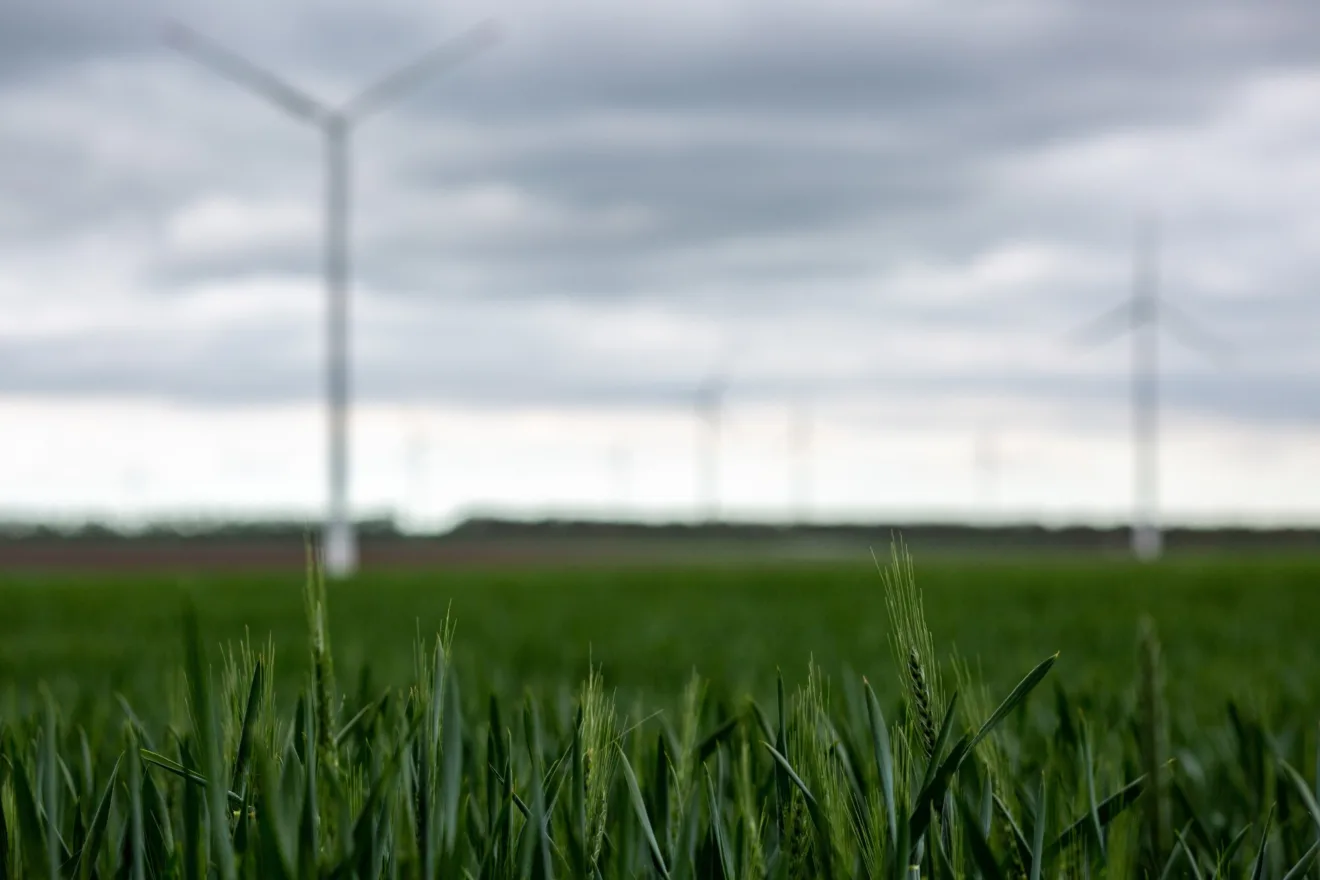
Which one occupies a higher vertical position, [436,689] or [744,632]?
[436,689]

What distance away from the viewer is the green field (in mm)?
7598

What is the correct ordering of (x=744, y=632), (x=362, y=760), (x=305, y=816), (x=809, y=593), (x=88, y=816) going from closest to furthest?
(x=305, y=816), (x=362, y=760), (x=88, y=816), (x=744, y=632), (x=809, y=593)

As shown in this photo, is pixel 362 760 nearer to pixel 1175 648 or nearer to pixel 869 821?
pixel 869 821

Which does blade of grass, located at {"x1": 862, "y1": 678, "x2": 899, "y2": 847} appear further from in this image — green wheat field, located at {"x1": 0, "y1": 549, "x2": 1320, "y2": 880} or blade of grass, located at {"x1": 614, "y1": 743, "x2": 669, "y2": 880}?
blade of grass, located at {"x1": 614, "y1": 743, "x2": 669, "y2": 880}

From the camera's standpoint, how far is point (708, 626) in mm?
12289

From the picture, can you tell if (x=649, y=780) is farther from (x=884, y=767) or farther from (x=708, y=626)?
(x=708, y=626)

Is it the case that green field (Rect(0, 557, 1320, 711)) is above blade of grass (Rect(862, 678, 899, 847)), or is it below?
below

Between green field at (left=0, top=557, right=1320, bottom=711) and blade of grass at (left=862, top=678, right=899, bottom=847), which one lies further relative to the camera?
green field at (left=0, top=557, right=1320, bottom=711)

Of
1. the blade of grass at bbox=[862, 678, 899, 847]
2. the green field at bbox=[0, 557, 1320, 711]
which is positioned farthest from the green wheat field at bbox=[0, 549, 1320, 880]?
the green field at bbox=[0, 557, 1320, 711]

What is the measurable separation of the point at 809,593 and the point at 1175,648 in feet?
28.1

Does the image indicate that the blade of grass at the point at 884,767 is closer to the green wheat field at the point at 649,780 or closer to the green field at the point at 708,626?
the green wheat field at the point at 649,780

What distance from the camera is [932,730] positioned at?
4.05ft

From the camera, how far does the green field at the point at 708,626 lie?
24.9 ft

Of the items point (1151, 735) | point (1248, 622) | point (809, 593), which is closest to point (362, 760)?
point (1151, 735)
